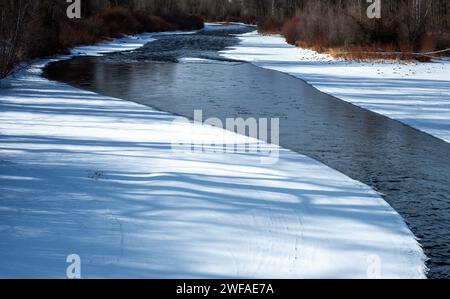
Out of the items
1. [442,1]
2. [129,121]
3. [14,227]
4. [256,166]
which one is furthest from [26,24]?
[442,1]

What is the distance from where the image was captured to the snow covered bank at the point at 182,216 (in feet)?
18.6

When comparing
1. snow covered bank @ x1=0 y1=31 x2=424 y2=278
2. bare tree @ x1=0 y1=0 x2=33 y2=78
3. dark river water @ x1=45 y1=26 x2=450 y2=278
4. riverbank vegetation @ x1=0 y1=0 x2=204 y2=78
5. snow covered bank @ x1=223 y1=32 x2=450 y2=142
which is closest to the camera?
snow covered bank @ x1=0 y1=31 x2=424 y2=278

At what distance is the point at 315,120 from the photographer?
1414 centimetres

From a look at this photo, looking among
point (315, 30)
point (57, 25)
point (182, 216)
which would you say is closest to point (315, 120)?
point (182, 216)

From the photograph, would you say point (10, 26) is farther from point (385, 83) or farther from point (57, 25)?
point (57, 25)

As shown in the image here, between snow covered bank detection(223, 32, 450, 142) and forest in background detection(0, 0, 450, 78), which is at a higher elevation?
forest in background detection(0, 0, 450, 78)

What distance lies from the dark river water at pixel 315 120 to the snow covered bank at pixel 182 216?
446 millimetres

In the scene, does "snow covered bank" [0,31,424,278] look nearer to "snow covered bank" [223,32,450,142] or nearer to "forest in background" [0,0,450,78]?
"snow covered bank" [223,32,450,142]

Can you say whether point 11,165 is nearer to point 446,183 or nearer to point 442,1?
point 446,183

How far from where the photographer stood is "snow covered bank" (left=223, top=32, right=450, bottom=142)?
48.3 feet

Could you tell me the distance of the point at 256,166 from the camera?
9547mm

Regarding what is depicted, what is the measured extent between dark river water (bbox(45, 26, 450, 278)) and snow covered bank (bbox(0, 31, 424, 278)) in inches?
17.5

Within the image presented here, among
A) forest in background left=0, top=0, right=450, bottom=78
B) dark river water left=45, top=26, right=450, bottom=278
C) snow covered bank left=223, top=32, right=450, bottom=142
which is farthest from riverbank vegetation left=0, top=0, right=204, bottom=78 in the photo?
snow covered bank left=223, top=32, right=450, bottom=142

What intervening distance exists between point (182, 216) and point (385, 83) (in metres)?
15.5
